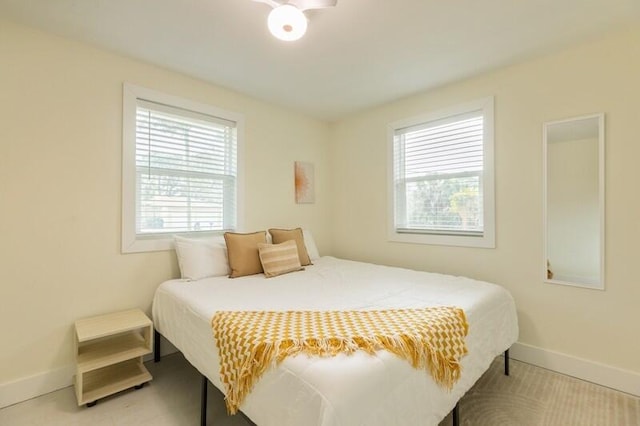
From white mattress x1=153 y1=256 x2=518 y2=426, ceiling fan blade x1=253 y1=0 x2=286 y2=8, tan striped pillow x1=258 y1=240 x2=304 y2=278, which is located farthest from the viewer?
tan striped pillow x1=258 y1=240 x2=304 y2=278

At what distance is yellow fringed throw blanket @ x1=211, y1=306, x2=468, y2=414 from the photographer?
125 cm

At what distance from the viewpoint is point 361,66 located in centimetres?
256

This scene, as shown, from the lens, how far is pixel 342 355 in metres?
1.19

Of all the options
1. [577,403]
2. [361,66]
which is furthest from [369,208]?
[577,403]

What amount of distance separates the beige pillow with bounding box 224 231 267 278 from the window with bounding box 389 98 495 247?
1538mm

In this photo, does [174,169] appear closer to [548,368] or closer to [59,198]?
[59,198]

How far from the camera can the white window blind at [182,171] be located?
2.54 m

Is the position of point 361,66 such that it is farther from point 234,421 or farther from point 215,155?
point 234,421

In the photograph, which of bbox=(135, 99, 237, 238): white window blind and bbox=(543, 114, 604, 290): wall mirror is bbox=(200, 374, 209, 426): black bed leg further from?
bbox=(543, 114, 604, 290): wall mirror

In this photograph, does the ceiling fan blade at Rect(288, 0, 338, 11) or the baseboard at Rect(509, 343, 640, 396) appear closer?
the ceiling fan blade at Rect(288, 0, 338, 11)

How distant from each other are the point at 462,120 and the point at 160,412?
3296 millimetres

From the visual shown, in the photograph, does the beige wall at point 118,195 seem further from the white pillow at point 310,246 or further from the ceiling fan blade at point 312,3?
the ceiling fan blade at point 312,3

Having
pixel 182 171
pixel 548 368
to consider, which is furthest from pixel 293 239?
pixel 548 368

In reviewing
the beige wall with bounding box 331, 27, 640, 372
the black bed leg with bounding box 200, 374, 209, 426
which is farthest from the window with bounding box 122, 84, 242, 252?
the beige wall with bounding box 331, 27, 640, 372
